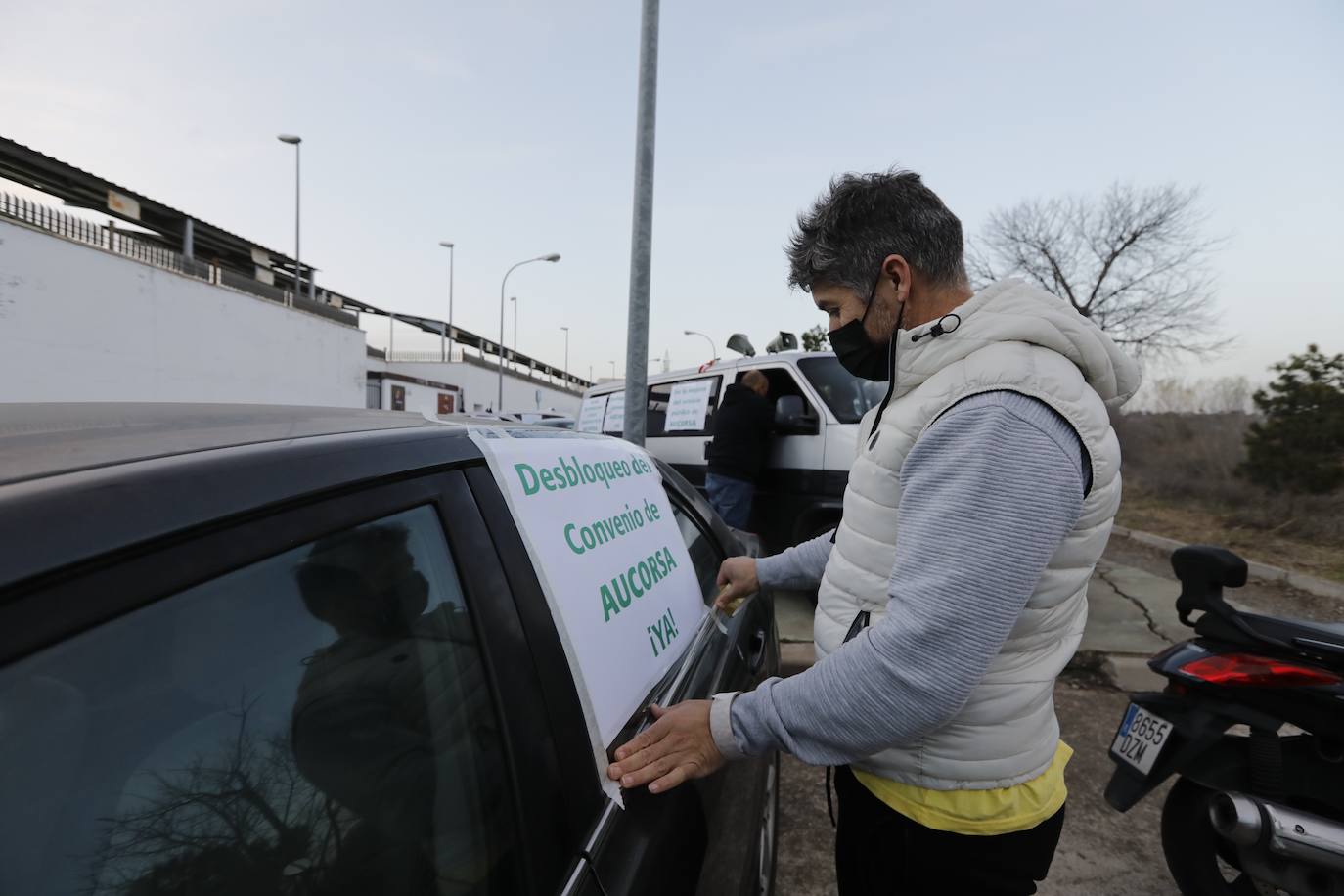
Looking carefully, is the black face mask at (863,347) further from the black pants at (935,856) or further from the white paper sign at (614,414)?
the white paper sign at (614,414)

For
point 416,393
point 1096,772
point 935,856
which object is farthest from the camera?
point 416,393

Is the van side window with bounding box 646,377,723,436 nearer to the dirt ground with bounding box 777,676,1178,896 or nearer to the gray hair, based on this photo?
the dirt ground with bounding box 777,676,1178,896

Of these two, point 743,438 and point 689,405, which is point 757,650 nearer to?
point 743,438

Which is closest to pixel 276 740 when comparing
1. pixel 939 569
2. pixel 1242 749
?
pixel 939 569

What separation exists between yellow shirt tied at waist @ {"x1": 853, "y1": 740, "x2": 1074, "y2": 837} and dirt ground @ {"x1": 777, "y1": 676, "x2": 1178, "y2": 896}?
152 cm

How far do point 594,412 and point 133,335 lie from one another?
17689 millimetres

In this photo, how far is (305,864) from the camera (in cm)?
70

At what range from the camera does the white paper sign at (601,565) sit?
3.67 ft

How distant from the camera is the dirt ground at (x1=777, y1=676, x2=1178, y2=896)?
2.48 meters

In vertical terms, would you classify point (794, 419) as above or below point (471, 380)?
below

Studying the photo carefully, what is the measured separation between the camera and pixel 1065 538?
3.67 feet

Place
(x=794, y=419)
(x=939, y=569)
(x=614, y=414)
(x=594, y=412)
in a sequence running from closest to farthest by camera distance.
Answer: (x=939, y=569) → (x=794, y=419) → (x=614, y=414) → (x=594, y=412)

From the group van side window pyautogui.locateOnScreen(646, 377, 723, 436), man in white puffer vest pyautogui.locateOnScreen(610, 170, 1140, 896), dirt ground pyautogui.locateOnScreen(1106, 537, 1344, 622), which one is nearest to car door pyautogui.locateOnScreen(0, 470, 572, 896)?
man in white puffer vest pyautogui.locateOnScreen(610, 170, 1140, 896)

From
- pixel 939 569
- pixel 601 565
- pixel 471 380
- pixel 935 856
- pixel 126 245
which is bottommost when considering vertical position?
pixel 935 856
